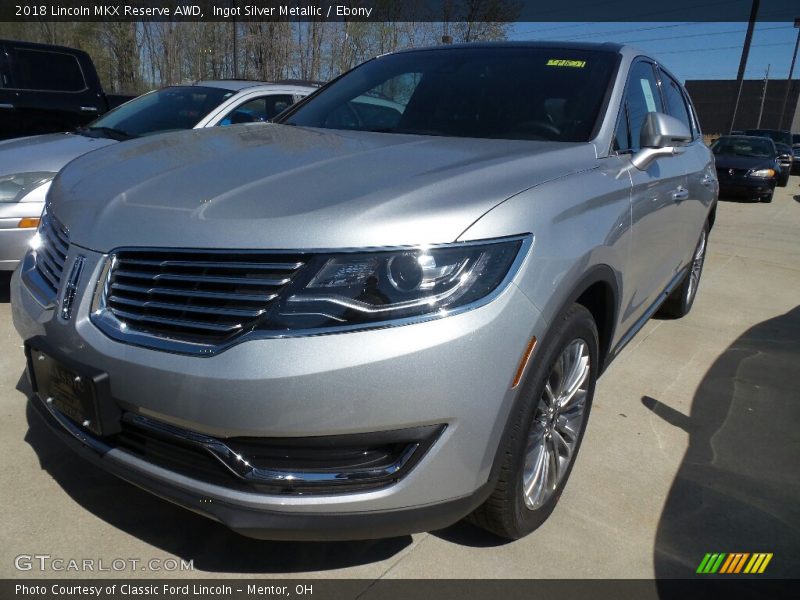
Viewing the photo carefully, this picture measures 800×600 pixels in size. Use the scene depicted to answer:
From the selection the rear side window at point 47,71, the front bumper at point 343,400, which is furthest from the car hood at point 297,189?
the rear side window at point 47,71

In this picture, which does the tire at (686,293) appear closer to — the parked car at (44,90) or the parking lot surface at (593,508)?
the parking lot surface at (593,508)

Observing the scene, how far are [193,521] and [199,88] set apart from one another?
14.3 ft

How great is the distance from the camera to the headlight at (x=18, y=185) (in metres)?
Result: 4.10

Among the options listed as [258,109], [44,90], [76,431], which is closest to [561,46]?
[76,431]

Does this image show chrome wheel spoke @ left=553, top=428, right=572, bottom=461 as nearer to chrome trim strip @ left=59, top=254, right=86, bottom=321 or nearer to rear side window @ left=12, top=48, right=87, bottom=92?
chrome trim strip @ left=59, top=254, right=86, bottom=321

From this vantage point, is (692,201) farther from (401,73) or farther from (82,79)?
(82,79)

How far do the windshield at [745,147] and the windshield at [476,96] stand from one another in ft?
45.7

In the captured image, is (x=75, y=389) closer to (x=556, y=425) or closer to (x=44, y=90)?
(x=556, y=425)

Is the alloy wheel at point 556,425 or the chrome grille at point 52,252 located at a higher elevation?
the chrome grille at point 52,252

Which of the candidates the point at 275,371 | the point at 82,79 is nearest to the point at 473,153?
the point at 275,371

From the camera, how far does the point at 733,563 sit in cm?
230

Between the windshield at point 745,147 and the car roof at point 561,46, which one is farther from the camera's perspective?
the windshield at point 745,147

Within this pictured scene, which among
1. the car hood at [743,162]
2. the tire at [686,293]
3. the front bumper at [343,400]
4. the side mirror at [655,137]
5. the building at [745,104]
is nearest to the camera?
the front bumper at [343,400]

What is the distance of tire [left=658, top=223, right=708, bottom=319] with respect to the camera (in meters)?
4.82
